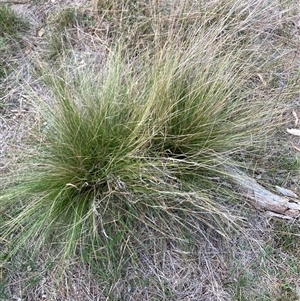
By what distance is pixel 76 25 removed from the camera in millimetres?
2217

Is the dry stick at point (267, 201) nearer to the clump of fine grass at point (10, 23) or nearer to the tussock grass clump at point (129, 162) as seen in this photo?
the tussock grass clump at point (129, 162)

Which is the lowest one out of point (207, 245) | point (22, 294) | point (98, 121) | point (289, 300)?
point (289, 300)

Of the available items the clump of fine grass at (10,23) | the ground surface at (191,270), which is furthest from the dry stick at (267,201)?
the clump of fine grass at (10,23)

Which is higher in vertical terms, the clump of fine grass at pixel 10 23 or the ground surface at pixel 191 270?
the clump of fine grass at pixel 10 23

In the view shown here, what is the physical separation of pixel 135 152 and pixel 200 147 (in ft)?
0.92

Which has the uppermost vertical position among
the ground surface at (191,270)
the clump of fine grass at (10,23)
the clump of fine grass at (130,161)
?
the clump of fine grass at (10,23)

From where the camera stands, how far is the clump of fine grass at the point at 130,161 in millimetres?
1537

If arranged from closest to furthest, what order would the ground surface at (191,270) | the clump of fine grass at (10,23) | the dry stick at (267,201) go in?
the ground surface at (191,270), the dry stick at (267,201), the clump of fine grass at (10,23)

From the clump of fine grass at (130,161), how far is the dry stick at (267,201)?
0.08 meters

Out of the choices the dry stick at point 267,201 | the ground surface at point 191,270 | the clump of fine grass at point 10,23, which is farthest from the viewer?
the clump of fine grass at point 10,23

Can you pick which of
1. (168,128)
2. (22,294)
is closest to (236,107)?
(168,128)

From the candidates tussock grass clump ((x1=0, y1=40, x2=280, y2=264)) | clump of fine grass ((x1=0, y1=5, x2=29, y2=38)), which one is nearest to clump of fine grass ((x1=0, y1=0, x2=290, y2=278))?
tussock grass clump ((x1=0, y1=40, x2=280, y2=264))

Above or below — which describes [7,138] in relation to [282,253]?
above

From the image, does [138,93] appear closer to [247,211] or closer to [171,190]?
[171,190]
